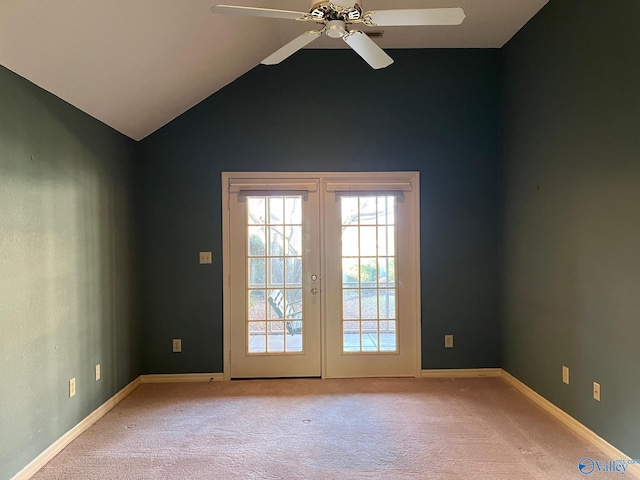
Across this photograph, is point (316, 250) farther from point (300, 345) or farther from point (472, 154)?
point (472, 154)

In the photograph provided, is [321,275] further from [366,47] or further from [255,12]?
[255,12]

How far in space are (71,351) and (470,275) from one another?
338 centimetres

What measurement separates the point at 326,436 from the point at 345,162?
2.37m

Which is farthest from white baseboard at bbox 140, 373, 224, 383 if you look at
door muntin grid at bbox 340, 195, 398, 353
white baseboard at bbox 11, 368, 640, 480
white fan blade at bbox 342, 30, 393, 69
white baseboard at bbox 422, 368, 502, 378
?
white fan blade at bbox 342, 30, 393, 69

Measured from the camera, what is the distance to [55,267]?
248cm

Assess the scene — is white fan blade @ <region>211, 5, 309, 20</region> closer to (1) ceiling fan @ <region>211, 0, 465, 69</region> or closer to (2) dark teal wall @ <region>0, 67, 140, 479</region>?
(1) ceiling fan @ <region>211, 0, 465, 69</region>

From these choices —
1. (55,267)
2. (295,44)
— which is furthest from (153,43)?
(55,267)

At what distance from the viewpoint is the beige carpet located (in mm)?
2234

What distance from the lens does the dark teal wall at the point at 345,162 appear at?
3.68m

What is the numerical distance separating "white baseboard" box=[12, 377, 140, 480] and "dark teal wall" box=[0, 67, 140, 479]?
39mm

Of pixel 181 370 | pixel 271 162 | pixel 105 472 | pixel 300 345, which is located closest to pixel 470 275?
pixel 300 345

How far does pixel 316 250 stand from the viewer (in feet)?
12.2

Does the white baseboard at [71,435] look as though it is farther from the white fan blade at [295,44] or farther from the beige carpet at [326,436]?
the white fan blade at [295,44]

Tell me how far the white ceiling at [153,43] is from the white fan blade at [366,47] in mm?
828
